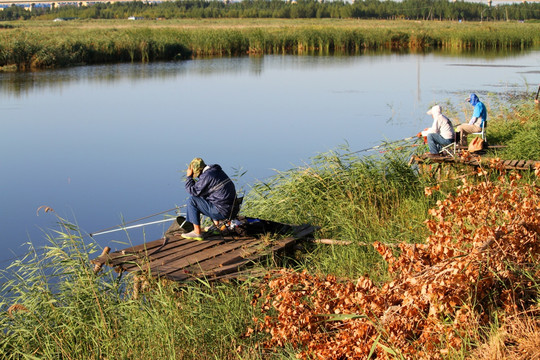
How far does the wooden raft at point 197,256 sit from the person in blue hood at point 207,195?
19 centimetres

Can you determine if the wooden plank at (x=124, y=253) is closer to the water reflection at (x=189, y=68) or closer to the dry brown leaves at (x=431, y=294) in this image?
the dry brown leaves at (x=431, y=294)

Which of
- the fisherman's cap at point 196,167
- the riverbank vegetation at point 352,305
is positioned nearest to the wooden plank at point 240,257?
the riverbank vegetation at point 352,305

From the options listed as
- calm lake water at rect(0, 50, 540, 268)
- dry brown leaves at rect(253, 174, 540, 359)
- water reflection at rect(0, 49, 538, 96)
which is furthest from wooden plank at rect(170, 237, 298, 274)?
water reflection at rect(0, 49, 538, 96)

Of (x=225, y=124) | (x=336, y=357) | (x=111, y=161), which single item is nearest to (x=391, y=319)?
(x=336, y=357)

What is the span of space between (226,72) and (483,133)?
17.8 metres

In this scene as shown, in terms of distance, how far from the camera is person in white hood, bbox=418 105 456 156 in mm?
9188

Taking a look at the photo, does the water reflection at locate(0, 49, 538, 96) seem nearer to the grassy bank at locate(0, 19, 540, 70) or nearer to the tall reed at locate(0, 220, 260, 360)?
the grassy bank at locate(0, 19, 540, 70)

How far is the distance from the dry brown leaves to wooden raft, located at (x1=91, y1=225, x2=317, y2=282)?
1.32 meters

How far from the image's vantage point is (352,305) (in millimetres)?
3895

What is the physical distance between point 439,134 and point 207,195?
4122 millimetres

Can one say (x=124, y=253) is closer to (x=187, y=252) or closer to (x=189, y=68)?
(x=187, y=252)

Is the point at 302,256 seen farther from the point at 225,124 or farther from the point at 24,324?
the point at 225,124

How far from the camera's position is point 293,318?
3965 mm

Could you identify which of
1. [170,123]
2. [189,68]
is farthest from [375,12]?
[170,123]
